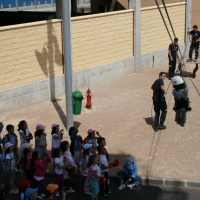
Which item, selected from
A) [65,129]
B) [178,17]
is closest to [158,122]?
[65,129]

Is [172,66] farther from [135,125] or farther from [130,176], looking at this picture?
[130,176]

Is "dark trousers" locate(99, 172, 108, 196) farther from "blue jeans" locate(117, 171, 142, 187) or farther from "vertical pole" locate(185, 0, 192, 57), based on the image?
"vertical pole" locate(185, 0, 192, 57)

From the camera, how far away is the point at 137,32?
1966 cm

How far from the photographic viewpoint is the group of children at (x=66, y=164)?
365 inches

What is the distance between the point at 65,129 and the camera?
13758 millimetres

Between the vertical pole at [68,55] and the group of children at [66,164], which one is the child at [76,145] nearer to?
the group of children at [66,164]

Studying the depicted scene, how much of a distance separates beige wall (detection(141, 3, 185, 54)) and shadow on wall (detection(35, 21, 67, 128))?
4.84 metres

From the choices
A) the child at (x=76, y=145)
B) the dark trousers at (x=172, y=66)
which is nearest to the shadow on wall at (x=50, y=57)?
the dark trousers at (x=172, y=66)

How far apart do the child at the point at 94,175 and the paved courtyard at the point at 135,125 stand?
5.65 ft

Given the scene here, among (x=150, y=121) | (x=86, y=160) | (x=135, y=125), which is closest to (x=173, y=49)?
(x=150, y=121)

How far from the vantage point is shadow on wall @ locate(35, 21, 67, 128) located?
16172mm

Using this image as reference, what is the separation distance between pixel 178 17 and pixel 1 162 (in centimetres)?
1406

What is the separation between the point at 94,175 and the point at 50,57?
8044mm

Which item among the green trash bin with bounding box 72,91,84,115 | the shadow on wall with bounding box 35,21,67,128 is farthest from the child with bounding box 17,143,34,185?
the shadow on wall with bounding box 35,21,67,128
